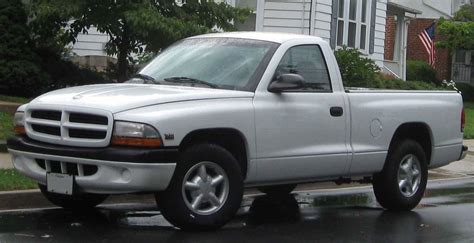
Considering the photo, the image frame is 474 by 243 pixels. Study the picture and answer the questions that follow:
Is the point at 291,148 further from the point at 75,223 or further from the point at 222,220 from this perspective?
the point at 75,223

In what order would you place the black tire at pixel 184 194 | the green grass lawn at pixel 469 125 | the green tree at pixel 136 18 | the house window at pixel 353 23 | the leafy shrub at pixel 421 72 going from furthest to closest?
the leafy shrub at pixel 421 72, the house window at pixel 353 23, the green grass lawn at pixel 469 125, the green tree at pixel 136 18, the black tire at pixel 184 194

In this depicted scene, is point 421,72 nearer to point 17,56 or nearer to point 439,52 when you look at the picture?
point 439,52

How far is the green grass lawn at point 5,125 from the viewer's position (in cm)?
1250

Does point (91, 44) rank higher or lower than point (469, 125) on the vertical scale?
higher

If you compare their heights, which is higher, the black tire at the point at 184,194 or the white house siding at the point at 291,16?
the white house siding at the point at 291,16

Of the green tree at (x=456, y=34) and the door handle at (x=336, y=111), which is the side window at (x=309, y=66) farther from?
the green tree at (x=456, y=34)

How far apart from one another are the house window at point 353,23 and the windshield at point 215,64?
55.6 ft

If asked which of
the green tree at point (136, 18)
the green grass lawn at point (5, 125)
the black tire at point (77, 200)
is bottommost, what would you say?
the black tire at point (77, 200)

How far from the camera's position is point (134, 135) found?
278 inches

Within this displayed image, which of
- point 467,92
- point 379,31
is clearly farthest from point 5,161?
point 467,92

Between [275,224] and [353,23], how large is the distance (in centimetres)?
1832

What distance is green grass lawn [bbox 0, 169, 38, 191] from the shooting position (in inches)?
352

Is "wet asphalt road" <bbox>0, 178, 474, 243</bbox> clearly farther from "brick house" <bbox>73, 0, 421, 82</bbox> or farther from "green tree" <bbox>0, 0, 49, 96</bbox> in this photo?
"brick house" <bbox>73, 0, 421, 82</bbox>

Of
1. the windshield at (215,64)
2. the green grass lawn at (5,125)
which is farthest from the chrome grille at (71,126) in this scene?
the green grass lawn at (5,125)
